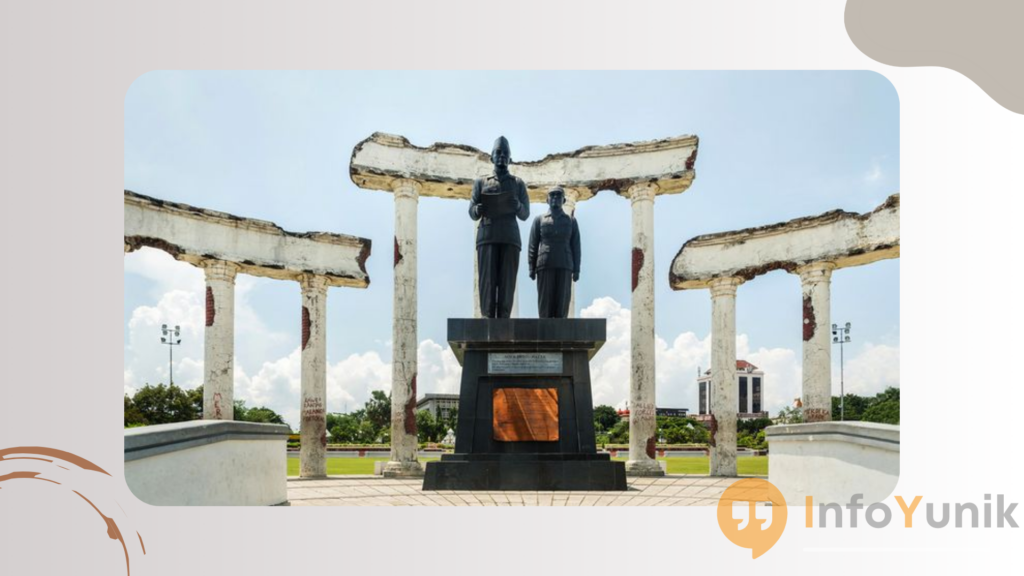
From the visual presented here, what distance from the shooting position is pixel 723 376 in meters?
20.8

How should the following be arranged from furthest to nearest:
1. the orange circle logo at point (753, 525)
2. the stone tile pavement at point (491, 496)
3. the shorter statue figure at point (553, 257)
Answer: the shorter statue figure at point (553, 257)
the stone tile pavement at point (491, 496)
the orange circle logo at point (753, 525)

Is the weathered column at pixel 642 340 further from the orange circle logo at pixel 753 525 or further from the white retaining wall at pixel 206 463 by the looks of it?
the white retaining wall at pixel 206 463

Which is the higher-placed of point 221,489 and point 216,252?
point 216,252

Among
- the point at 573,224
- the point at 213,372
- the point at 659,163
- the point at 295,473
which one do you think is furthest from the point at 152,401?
the point at 573,224

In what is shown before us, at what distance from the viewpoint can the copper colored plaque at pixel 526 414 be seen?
1156 cm

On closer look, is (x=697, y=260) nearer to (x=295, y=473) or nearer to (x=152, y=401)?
(x=295, y=473)

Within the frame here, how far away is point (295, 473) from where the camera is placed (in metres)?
21.9

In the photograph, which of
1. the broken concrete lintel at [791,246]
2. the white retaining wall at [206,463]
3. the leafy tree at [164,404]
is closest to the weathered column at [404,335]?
the broken concrete lintel at [791,246]

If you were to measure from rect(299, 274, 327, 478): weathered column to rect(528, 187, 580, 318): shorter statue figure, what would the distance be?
29.4ft

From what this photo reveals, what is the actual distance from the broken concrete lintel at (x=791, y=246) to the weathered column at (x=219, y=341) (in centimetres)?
1179

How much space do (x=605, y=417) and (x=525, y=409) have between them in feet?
156

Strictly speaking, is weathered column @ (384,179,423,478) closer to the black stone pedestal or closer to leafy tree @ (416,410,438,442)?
the black stone pedestal

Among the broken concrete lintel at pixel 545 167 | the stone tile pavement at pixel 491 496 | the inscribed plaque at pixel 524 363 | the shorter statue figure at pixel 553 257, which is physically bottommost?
the stone tile pavement at pixel 491 496

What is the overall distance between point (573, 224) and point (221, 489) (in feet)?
23.2
